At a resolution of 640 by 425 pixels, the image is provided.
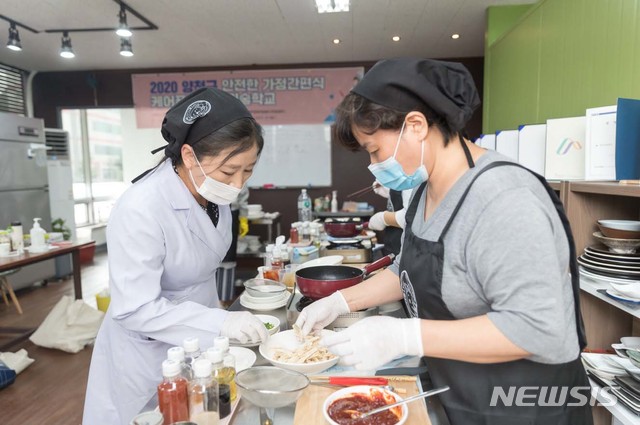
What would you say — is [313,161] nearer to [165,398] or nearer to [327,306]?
[327,306]

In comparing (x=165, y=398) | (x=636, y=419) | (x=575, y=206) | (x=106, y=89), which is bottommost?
(x=636, y=419)

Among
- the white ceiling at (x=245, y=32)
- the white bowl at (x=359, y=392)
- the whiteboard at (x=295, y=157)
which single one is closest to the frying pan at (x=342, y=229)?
the white bowl at (x=359, y=392)

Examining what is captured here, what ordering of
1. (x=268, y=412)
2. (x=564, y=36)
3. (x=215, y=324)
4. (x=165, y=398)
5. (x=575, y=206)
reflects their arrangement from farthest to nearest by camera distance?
(x=564, y=36)
(x=575, y=206)
(x=215, y=324)
(x=268, y=412)
(x=165, y=398)

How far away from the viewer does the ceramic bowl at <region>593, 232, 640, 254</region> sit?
1.63 meters

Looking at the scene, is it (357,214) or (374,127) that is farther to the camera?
(357,214)

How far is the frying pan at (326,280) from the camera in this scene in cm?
149

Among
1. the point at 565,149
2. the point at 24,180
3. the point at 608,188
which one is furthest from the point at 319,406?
the point at 24,180

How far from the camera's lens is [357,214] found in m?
5.81

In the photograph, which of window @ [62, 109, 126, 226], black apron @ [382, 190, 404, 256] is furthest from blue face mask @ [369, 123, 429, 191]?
window @ [62, 109, 126, 226]

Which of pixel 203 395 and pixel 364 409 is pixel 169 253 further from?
pixel 364 409

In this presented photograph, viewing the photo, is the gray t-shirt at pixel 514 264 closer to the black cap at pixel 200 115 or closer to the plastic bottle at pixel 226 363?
the plastic bottle at pixel 226 363

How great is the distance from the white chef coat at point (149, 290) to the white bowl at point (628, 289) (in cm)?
136

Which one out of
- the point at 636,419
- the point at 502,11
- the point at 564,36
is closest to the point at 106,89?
the point at 502,11

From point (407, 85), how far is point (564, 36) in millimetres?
2848
